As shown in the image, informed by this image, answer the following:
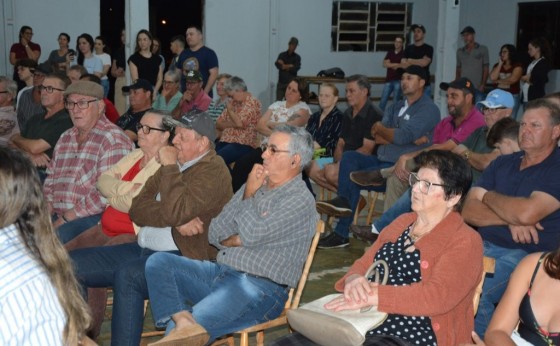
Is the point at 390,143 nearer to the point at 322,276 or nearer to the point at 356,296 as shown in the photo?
the point at 322,276

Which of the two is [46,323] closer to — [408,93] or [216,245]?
[216,245]

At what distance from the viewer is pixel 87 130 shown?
4.36 meters

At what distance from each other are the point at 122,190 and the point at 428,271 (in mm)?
1764

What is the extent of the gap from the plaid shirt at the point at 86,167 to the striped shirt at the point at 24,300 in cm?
236

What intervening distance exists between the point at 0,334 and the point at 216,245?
1.72 meters

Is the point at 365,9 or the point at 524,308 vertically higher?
the point at 365,9

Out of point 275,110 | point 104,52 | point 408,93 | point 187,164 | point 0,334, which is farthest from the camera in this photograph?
point 104,52

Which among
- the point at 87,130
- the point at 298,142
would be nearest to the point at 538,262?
the point at 298,142

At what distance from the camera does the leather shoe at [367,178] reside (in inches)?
231

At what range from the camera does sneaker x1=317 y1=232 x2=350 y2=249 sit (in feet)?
19.5

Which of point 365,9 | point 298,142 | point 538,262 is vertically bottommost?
point 538,262

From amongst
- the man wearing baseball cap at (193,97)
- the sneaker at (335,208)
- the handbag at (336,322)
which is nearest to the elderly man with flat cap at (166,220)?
the handbag at (336,322)

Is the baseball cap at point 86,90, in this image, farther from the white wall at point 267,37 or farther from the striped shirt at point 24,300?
the white wall at point 267,37

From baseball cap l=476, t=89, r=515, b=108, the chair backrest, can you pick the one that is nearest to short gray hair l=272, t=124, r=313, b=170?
the chair backrest
